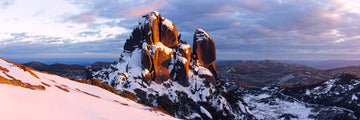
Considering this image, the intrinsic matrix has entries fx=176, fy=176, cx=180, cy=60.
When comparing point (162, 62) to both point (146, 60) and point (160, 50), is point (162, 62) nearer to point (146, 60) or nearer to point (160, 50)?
point (160, 50)

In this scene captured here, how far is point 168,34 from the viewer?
82.4 metres

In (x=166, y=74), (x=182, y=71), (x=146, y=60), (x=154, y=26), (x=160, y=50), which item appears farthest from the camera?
(x=182, y=71)

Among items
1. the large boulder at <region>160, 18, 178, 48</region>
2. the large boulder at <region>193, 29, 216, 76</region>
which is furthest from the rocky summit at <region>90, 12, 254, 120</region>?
the large boulder at <region>193, 29, 216, 76</region>

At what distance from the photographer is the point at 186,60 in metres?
Result: 82.6

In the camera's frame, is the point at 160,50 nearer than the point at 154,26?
Yes

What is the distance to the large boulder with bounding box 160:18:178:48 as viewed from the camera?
268 feet

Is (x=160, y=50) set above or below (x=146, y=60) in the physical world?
above

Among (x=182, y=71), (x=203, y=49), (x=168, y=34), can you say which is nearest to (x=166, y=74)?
(x=182, y=71)

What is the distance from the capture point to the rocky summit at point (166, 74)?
2532 inches

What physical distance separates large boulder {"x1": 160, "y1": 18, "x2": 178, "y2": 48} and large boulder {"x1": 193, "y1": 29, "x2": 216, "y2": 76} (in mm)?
15311

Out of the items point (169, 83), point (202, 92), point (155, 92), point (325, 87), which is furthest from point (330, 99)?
point (155, 92)

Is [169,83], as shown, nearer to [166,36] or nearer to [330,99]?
[166,36]

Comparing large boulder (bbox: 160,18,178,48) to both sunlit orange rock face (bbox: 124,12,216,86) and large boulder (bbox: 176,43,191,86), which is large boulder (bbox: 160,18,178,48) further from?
large boulder (bbox: 176,43,191,86)

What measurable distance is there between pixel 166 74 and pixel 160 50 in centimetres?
1101
